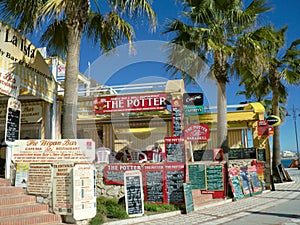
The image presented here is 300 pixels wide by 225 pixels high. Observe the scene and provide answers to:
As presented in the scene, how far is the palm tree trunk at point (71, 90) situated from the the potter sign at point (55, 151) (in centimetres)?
36

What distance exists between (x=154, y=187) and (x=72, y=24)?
5.54 m

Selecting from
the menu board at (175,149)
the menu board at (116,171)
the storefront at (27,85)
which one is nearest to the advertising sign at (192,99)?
the menu board at (175,149)

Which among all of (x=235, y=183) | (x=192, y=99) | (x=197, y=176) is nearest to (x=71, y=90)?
(x=197, y=176)

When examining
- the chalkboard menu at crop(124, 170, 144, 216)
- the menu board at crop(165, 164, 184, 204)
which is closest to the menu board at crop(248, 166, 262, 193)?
the menu board at crop(165, 164, 184, 204)

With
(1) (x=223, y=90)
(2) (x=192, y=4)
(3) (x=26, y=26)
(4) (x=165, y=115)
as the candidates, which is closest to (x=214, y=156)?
(1) (x=223, y=90)

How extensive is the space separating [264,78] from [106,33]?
42.6 ft

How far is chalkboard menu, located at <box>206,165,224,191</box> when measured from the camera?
1247 cm

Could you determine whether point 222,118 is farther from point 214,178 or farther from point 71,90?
point 71,90

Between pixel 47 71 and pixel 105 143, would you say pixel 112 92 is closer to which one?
pixel 105 143

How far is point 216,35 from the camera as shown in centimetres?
1356

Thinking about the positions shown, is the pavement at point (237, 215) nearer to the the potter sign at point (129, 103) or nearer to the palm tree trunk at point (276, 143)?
the the potter sign at point (129, 103)

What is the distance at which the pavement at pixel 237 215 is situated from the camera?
27.6 feet

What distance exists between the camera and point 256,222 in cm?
830

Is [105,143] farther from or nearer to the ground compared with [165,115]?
nearer to the ground
